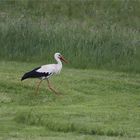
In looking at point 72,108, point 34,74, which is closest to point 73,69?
point 34,74

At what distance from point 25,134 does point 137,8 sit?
22961 mm

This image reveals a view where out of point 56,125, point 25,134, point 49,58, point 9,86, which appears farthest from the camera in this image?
point 49,58

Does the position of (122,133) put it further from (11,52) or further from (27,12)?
(27,12)

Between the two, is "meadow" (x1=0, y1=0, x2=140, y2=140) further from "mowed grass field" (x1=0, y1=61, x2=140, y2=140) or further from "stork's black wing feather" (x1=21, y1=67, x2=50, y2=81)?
"stork's black wing feather" (x1=21, y1=67, x2=50, y2=81)

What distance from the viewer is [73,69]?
26734 mm

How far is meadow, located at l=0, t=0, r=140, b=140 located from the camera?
15.4 meters

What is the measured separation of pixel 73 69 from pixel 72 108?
30.3 feet

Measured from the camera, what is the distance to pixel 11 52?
2848 cm

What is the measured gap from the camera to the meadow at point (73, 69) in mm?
15422

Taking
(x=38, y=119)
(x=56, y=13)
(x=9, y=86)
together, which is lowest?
(x=56, y=13)

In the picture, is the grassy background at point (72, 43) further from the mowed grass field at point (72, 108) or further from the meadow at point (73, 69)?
the mowed grass field at point (72, 108)

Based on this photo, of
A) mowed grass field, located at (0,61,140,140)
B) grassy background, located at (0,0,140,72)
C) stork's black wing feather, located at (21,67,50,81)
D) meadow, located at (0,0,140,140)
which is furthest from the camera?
grassy background, located at (0,0,140,72)

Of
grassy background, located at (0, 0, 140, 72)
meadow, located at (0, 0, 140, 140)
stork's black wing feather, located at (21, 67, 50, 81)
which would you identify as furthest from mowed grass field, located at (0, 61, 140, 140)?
grassy background, located at (0, 0, 140, 72)

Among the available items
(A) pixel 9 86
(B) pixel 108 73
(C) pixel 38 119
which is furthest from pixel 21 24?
(C) pixel 38 119
